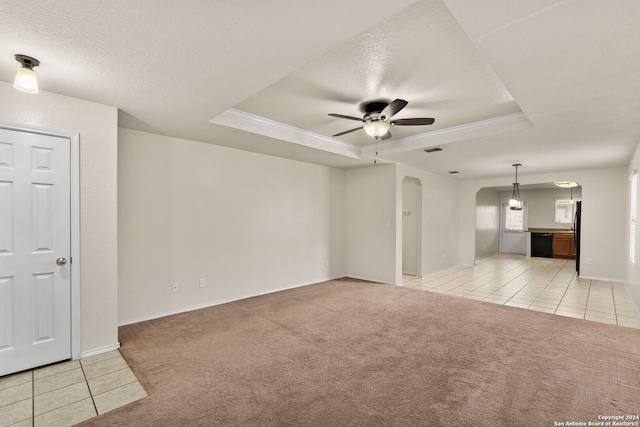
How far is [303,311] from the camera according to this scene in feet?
13.9

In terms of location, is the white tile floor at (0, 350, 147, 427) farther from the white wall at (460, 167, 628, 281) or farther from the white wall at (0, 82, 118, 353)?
the white wall at (460, 167, 628, 281)

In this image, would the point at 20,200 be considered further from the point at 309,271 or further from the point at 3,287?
the point at 309,271

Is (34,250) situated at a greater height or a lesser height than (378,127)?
lesser

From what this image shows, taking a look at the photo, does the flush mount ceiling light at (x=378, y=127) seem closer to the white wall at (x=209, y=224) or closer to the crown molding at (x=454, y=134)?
the crown molding at (x=454, y=134)

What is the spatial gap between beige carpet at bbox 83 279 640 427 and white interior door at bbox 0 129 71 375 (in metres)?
0.71

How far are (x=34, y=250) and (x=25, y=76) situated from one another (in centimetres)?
151

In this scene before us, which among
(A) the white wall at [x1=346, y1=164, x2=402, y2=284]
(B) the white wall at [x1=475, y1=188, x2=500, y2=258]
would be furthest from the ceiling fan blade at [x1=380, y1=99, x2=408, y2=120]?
(B) the white wall at [x1=475, y1=188, x2=500, y2=258]

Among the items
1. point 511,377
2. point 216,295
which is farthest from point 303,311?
point 511,377

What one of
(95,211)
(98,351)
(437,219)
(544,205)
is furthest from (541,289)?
(95,211)

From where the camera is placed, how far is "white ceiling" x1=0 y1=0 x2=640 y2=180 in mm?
1617

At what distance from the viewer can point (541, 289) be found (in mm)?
5637

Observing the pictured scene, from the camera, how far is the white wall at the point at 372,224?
590 centimetres

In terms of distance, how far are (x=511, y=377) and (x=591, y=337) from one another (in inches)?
65.0

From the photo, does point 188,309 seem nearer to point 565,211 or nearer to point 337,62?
point 337,62
